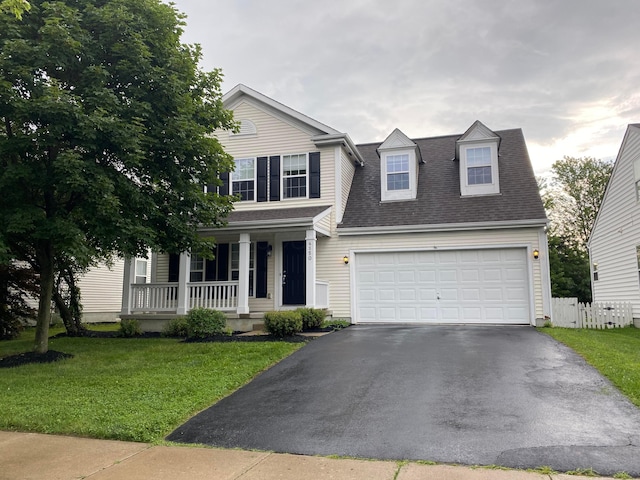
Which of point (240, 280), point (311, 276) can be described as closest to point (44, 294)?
point (240, 280)

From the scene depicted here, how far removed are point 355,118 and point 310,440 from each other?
67.0 ft

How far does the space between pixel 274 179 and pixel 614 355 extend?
34.9 ft

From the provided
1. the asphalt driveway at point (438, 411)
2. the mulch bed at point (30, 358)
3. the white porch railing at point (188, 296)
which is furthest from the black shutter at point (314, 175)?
the mulch bed at point (30, 358)

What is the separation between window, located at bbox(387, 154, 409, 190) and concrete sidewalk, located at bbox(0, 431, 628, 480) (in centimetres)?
1192

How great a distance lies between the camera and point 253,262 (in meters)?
15.0

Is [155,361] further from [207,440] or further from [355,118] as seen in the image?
[355,118]

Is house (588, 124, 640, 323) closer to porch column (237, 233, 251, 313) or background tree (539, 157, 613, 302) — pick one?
porch column (237, 233, 251, 313)

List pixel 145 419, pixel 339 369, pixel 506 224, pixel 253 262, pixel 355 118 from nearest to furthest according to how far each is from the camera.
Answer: pixel 145 419 < pixel 339 369 < pixel 506 224 < pixel 253 262 < pixel 355 118

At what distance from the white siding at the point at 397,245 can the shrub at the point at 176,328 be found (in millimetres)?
4496

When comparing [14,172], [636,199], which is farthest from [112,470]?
[636,199]

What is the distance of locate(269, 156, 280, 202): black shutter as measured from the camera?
15.2 m

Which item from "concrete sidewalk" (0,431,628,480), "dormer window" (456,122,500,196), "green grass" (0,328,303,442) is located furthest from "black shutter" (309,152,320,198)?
"concrete sidewalk" (0,431,628,480)

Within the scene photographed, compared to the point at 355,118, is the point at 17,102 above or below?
below

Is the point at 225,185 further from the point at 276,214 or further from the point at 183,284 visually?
the point at 183,284
